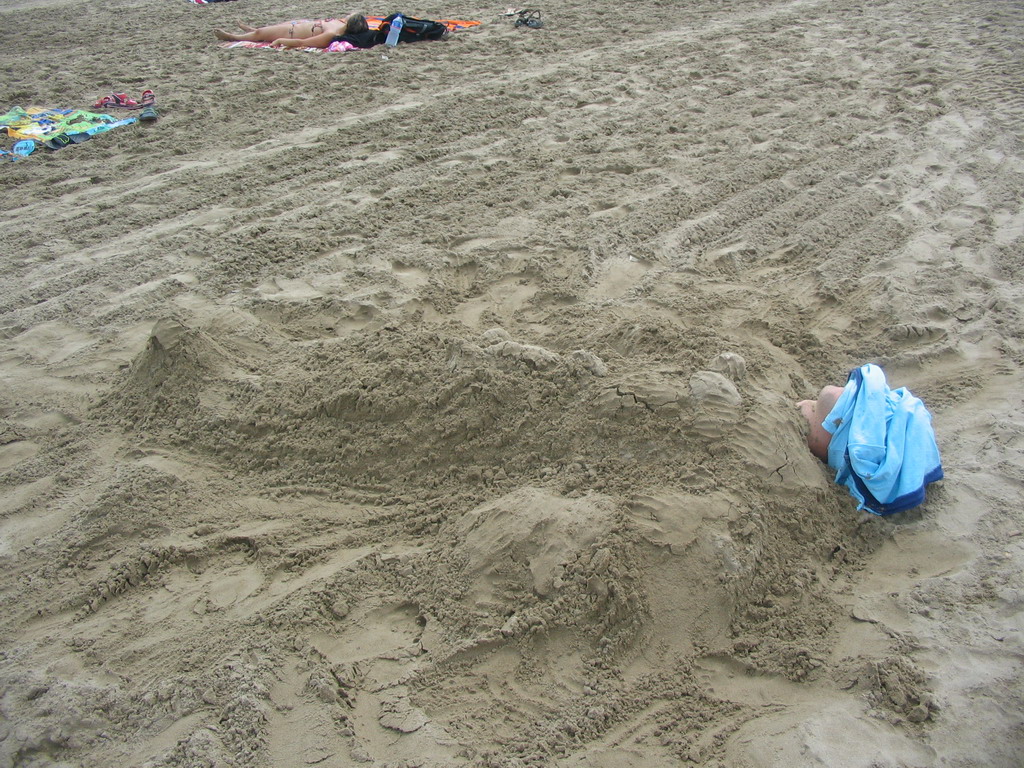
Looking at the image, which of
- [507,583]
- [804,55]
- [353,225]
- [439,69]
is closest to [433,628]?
[507,583]

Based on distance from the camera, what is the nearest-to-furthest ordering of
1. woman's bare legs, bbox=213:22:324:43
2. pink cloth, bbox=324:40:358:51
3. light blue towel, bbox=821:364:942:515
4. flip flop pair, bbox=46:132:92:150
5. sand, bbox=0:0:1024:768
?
sand, bbox=0:0:1024:768 → light blue towel, bbox=821:364:942:515 → flip flop pair, bbox=46:132:92:150 → pink cloth, bbox=324:40:358:51 → woman's bare legs, bbox=213:22:324:43

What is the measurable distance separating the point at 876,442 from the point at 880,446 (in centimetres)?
2

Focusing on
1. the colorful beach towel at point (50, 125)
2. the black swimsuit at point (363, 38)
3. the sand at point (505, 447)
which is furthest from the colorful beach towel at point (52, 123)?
the black swimsuit at point (363, 38)

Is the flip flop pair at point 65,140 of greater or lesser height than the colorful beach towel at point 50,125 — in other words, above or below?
below

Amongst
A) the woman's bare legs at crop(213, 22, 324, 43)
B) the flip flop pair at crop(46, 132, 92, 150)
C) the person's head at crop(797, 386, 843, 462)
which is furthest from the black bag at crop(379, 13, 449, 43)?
the person's head at crop(797, 386, 843, 462)

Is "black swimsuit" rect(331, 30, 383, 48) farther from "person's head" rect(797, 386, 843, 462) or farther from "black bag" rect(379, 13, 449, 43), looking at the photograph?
"person's head" rect(797, 386, 843, 462)

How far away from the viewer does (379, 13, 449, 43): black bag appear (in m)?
6.97

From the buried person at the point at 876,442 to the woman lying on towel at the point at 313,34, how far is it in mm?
6105

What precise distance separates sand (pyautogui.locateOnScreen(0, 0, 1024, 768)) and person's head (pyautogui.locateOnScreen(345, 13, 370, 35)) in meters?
2.65

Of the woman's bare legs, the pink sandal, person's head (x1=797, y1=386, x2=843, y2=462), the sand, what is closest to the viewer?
the sand

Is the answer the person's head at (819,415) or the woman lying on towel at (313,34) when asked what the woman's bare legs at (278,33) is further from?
the person's head at (819,415)

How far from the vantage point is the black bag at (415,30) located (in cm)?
697

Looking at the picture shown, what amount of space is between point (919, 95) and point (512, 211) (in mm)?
3614

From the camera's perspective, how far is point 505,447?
7.89 feet
